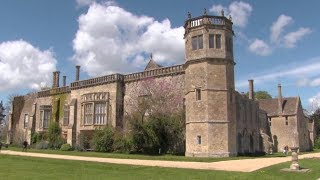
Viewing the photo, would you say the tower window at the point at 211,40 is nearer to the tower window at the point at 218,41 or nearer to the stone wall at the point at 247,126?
the tower window at the point at 218,41

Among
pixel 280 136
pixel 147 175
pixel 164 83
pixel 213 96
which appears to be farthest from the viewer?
pixel 280 136

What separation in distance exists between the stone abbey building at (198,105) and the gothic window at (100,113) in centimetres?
10

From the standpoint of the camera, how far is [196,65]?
1081 inches

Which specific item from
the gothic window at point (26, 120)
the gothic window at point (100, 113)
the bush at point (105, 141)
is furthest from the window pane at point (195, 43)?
the gothic window at point (26, 120)

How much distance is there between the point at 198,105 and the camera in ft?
87.5

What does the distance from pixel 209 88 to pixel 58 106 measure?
72.6ft

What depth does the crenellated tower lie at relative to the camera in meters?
26.1

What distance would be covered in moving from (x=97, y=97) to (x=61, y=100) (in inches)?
322

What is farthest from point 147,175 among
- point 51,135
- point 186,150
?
point 51,135

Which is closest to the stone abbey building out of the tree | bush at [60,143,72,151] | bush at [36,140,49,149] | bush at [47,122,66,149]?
bush at [47,122,66,149]

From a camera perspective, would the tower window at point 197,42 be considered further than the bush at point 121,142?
No

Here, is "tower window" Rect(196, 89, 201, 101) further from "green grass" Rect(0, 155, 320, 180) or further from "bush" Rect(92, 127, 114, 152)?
"green grass" Rect(0, 155, 320, 180)

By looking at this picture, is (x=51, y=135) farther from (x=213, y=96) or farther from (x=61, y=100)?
(x=213, y=96)

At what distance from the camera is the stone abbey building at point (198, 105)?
26453 millimetres
